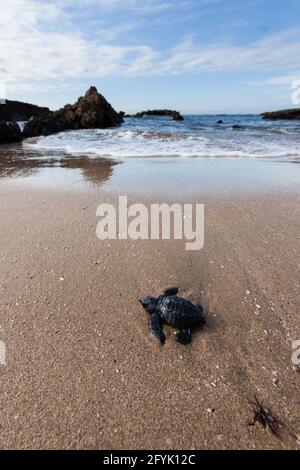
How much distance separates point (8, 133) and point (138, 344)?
17.5m

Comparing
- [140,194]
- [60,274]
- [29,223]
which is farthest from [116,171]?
[60,274]

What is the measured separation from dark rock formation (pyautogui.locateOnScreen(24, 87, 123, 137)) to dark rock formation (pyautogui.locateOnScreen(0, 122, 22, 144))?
9.93 ft

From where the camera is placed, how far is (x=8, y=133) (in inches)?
622

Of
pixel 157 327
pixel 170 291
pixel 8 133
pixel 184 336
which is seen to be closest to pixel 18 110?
pixel 8 133

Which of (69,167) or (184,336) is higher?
(69,167)

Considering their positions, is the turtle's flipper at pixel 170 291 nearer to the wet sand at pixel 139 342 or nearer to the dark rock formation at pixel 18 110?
the wet sand at pixel 139 342

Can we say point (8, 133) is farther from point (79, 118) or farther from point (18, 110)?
point (18, 110)

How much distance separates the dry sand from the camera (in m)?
1.47

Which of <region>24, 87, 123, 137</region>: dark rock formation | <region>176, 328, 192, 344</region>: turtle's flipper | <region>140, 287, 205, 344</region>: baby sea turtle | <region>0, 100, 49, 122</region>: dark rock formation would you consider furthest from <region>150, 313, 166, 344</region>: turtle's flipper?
<region>0, 100, 49, 122</region>: dark rock formation

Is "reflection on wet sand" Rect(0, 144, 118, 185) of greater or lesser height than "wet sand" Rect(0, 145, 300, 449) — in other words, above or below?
above

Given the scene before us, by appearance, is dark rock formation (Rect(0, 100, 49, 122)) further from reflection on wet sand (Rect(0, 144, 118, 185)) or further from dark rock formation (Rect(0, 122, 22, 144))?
reflection on wet sand (Rect(0, 144, 118, 185))

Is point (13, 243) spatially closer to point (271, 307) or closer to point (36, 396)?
point (36, 396)

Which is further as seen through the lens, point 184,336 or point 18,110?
point 18,110

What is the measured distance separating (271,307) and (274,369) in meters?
0.62
